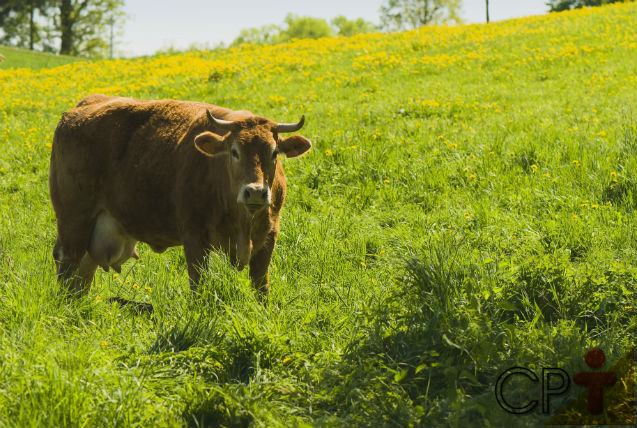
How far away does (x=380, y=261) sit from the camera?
20.2 ft

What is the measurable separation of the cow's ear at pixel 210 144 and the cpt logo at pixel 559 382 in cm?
283

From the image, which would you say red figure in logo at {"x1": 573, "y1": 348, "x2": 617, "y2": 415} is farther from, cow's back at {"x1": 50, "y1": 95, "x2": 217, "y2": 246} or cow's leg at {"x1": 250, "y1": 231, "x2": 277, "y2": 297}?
cow's back at {"x1": 50, "y1": 95, "x2": 217, "y2": 246}

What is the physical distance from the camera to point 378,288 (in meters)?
5.18

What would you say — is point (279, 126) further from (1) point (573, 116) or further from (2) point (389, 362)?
(1) point (573, 116)

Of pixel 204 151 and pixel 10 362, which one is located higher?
pixel 204 151

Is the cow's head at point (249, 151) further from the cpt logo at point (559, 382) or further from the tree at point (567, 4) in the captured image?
the tree at point (567, 4)

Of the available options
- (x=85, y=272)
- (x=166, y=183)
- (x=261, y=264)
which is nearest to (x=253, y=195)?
(x=261, y=264)

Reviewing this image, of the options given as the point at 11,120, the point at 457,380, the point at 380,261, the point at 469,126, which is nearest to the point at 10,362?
the point at 457,380

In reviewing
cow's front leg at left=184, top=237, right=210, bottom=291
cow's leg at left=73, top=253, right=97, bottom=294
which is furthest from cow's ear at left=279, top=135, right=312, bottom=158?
cow's leg at left=73, top=253, right=97, bottom=294

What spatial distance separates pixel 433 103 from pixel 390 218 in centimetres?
545

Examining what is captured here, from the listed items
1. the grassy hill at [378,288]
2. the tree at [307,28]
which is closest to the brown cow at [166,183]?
the grassy hill at [378,288]

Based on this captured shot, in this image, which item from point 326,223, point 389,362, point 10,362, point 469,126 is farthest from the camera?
point 469,126

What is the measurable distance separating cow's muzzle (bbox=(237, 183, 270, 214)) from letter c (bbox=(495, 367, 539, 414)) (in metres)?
2.08

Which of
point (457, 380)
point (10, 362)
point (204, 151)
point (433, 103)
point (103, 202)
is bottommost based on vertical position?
point (457, 380)
